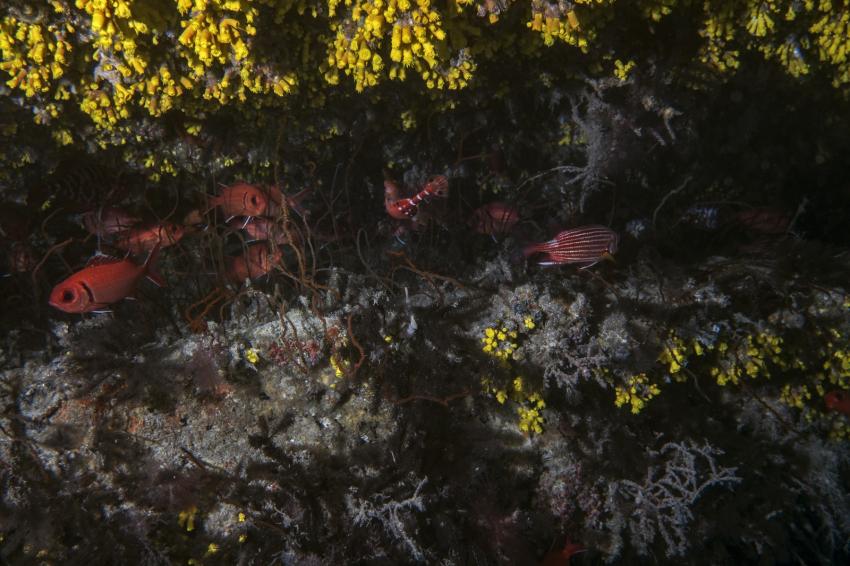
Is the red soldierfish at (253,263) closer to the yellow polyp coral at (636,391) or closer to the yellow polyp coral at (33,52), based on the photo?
the yellow polyp coral at (33,52)

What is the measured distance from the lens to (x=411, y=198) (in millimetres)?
4203

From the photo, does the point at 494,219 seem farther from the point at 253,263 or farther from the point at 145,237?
the point at 145,237

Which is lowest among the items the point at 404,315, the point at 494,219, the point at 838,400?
the point at 838,400

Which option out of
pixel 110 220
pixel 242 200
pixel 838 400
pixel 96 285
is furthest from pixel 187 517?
pixel 838 400

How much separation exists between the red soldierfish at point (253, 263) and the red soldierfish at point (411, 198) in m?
1.22

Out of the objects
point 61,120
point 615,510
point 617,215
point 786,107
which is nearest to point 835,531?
point 615,510

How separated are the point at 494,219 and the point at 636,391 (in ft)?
7.25

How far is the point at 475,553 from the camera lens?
2900mm

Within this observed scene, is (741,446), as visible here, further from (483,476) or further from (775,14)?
(775,14)

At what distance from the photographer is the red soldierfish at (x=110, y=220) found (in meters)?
4.03

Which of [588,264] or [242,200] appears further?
[242,200]

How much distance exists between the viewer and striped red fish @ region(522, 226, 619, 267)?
128 inches

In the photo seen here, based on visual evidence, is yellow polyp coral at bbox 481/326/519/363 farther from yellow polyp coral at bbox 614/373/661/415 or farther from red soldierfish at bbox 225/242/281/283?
red soldierfish at bbox 225/242/281/283

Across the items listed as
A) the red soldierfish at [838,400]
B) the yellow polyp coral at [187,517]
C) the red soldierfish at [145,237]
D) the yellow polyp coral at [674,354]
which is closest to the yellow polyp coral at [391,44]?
the red soldierfish at [145,237]
